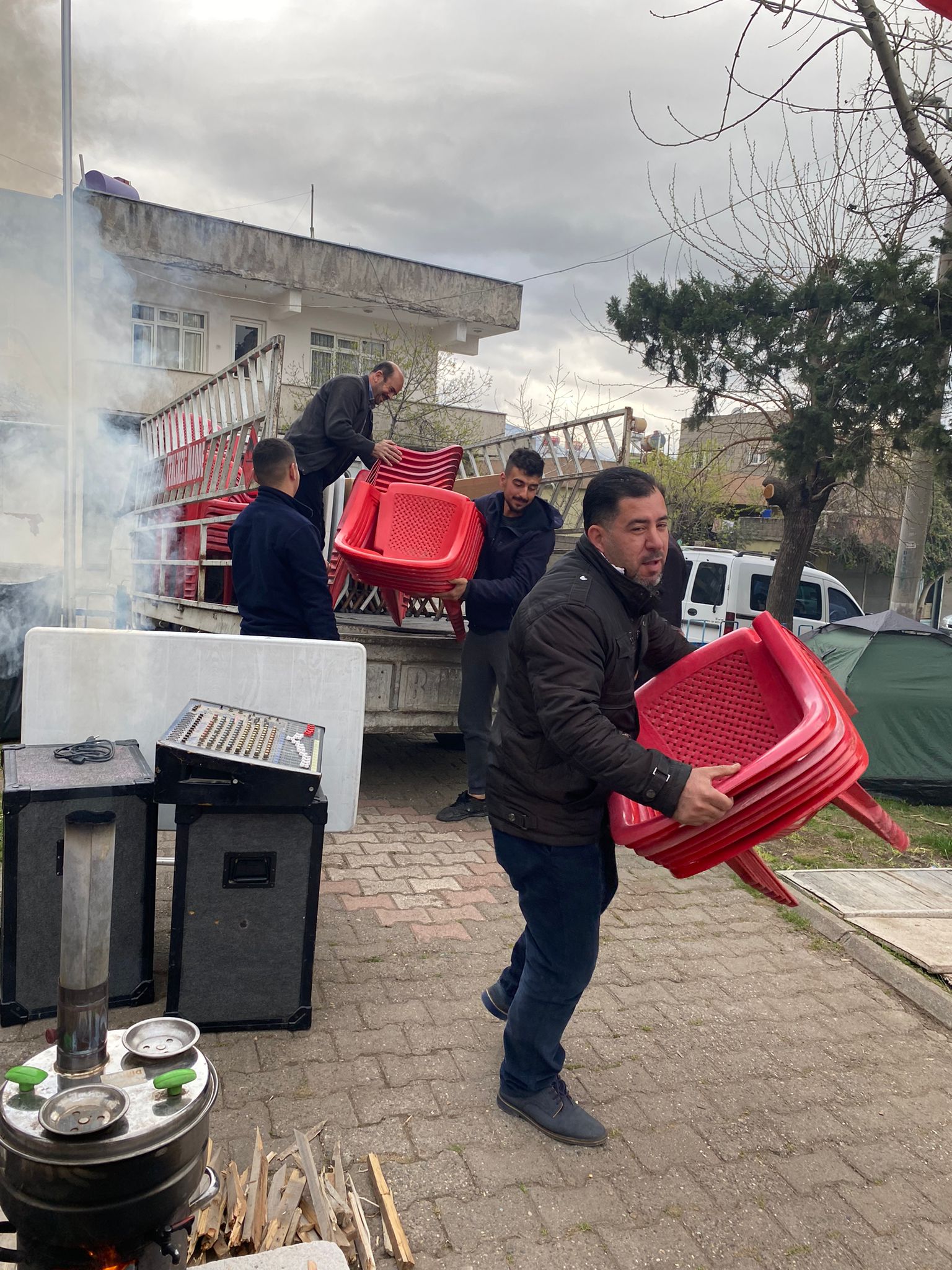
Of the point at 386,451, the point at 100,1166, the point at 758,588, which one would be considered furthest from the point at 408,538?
the point at 758,588

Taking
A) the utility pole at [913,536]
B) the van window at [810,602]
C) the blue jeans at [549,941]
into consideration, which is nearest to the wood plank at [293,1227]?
the blue jeans at [549,941]

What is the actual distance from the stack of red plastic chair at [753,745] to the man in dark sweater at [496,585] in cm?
238

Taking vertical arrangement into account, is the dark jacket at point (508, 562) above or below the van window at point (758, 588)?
above

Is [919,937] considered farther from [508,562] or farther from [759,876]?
[508,562]

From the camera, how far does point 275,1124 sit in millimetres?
2793

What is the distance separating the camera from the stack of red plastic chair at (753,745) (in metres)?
2.40

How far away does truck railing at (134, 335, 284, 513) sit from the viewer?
218 inches

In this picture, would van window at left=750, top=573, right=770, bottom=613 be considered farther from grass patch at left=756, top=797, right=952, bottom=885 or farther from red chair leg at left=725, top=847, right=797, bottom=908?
red chair leg at left=725, top=847, right=797, bottom=908

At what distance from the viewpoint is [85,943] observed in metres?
1.64

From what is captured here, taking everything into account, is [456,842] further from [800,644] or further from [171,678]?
[800,644]

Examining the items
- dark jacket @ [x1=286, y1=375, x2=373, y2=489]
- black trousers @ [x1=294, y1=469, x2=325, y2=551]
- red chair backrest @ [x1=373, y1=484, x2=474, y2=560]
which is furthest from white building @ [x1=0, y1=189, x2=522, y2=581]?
red chair backrest @ [x1=373, y1=484, x2=474, y2=560]

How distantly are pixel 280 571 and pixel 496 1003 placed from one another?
7.95 feet

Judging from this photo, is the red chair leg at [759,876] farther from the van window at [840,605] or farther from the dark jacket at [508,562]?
the van window at [840,605]

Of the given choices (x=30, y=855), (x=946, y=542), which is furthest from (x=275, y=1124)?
(x=946, y=542)
